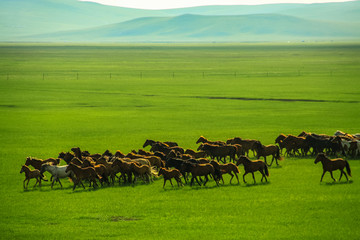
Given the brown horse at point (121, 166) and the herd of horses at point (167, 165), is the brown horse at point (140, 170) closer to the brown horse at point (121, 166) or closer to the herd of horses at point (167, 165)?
the herd of horses at point (167, 165)

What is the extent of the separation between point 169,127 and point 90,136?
20.4 ft

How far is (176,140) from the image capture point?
33.8 metres

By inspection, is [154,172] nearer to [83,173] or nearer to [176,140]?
[83,173]

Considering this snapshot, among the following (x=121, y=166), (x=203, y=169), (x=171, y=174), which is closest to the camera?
(x=171, y=174)

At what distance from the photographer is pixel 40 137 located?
35.8 m

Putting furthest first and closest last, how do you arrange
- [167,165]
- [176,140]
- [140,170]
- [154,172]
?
[176,140]
[154,172]
[167,165]
[140,170]

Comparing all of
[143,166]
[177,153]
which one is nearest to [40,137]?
[177,153]

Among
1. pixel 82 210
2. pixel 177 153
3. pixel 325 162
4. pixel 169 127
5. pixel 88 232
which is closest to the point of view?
pixel 88 232

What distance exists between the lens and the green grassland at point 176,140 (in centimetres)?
1661

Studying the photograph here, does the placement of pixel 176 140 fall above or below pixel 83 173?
below

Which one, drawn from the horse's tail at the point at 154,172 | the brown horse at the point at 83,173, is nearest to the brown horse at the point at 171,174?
the horse's tail at the point at 154,172

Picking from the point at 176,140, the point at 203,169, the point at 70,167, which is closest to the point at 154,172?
the point at 203,169

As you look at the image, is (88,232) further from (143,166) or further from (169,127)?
(169,127)

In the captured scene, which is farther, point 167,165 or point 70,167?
point 167,165
